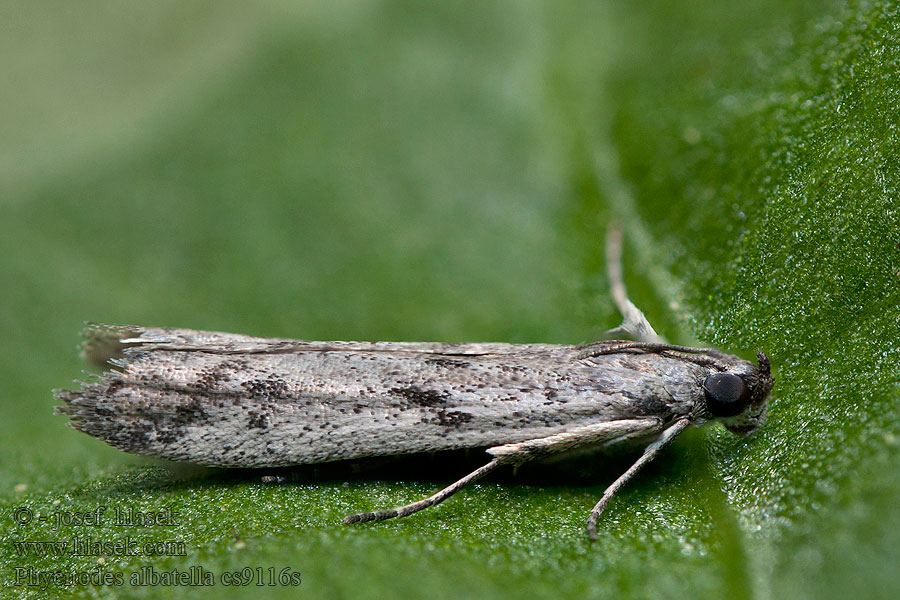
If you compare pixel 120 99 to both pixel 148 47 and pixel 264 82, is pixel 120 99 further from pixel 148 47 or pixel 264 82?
pixel 264 82

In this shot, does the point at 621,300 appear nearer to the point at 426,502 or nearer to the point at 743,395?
the point at 743,395

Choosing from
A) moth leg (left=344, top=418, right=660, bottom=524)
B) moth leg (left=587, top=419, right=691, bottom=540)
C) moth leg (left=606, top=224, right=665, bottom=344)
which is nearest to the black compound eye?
moth leg (left=587, top=419, right=691, bottom=540)

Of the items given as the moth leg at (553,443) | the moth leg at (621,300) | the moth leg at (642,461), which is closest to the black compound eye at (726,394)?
the moth leg at (642,461)

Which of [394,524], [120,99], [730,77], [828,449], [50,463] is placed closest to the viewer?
[828,449]

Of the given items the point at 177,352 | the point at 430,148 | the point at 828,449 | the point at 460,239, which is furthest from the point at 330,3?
the point at 828,449

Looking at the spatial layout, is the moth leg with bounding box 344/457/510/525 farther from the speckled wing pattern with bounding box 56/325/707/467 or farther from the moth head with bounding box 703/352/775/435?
the moth head with bounding box 703/352/775/435

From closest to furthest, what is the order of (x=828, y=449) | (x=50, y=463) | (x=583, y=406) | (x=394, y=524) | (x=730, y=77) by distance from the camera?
(x=828, y=449)
(x=394, y=524)
(x=583, y=406)
(x=50, y=463)
(x=730, y=77)

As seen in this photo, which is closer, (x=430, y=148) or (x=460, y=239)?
(x=460, y=239)

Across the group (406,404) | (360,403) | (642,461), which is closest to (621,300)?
(642,461)
